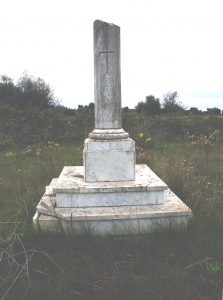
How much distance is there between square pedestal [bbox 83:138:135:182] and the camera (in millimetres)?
4801

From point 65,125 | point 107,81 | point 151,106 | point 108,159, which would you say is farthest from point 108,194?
point 151,106

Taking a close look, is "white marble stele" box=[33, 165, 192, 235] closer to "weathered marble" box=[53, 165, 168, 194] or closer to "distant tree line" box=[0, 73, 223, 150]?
"weathered marble" box=[53, 165, 168, 194]

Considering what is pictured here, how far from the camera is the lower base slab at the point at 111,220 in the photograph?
4270 millimetres

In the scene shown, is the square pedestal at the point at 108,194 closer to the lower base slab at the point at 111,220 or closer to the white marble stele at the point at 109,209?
the white marble stele at the point at 109,209

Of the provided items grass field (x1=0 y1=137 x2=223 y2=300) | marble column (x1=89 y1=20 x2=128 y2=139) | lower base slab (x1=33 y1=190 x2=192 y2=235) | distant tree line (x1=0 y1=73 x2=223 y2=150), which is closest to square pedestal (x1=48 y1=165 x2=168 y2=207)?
lower base slab (x1=33 y1=190 x2=192 y2=235)

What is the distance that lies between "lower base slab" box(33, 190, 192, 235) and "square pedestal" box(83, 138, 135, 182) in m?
0.54

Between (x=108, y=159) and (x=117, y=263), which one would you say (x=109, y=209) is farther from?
(x=117, y=263)

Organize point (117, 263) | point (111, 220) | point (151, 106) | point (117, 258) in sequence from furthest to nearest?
point (151, 106), point (111, 220), point (117, 258), point (117, 263)

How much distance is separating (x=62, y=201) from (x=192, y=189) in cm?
213

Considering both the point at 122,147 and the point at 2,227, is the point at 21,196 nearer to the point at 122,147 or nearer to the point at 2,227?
the point at 2,227

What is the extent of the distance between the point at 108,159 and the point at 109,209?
26.1 inches

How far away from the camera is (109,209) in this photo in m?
4.50

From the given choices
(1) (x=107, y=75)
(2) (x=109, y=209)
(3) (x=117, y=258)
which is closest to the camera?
(3) (x=117, y=258)

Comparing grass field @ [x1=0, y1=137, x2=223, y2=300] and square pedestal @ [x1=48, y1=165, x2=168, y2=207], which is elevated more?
square pedestal @ [x1=48, y1=165, x2=168, y2=207]
